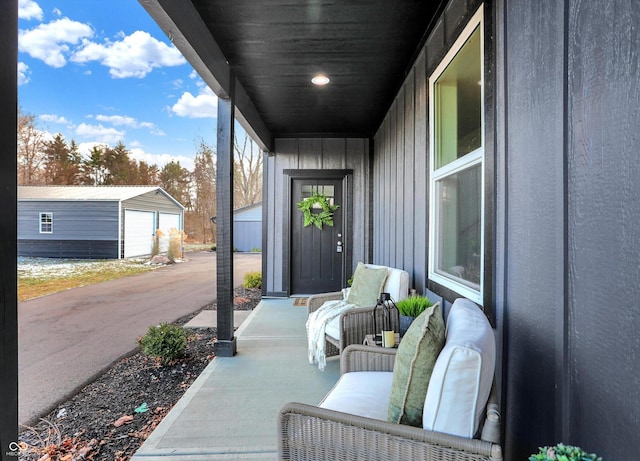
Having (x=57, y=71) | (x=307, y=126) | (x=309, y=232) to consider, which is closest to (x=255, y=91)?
(x=307, y=126)

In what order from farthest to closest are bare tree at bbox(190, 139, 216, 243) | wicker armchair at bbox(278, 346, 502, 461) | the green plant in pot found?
1. bare tree at bbox(190, 139, 216, 243)
2. the green plant in pot
3. wicker armchair at bbox(278, 346, 502, 461)

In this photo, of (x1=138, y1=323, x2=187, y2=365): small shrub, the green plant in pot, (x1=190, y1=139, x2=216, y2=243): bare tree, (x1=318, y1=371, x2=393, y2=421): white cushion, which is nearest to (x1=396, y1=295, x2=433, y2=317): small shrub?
the green plant in pot

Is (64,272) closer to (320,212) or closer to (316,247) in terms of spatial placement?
(316,247)

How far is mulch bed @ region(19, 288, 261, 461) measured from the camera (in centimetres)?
195

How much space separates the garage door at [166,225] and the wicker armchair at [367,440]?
12566mm

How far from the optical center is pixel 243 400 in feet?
7.82

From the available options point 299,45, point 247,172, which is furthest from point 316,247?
point 247,172

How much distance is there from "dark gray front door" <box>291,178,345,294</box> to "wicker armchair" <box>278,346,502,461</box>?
184 inches

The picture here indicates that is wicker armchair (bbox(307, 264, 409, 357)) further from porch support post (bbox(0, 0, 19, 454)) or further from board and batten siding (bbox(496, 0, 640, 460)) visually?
porch support post (bbox(0, 0, 19, 454))

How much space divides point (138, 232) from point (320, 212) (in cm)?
1013

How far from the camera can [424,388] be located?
1144 millimetres

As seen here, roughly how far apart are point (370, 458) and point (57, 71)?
63.1 feet

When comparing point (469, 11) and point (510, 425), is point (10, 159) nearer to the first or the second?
point (510, 425)

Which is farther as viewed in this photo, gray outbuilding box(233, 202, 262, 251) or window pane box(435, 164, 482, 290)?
gray outbuilding box(233, 202, 262, 251)
